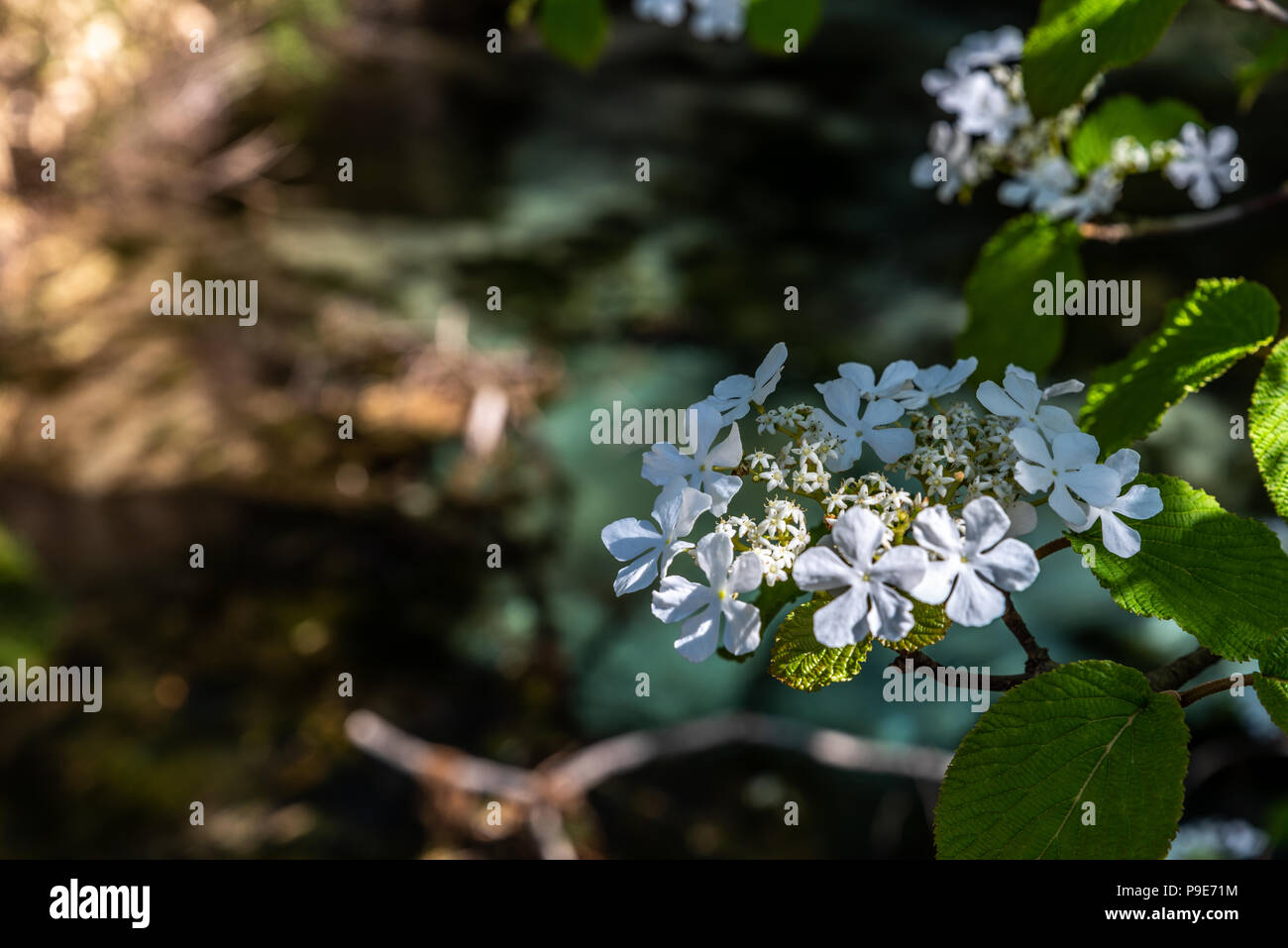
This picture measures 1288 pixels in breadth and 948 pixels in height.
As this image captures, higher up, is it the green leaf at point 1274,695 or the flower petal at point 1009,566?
the flower petal at point 1009,566

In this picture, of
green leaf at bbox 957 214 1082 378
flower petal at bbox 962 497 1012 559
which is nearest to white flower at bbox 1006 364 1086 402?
flower petal at bbox 962 497 1012 559

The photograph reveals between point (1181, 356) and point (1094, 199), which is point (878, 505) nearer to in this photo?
point (1181, 356)

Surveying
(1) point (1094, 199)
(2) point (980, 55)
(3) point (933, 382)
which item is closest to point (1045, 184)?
(1) point (1094, 199)

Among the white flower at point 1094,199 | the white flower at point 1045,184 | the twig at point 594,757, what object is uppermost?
the white flower at point 1045,184

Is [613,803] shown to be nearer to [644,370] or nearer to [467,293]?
[644,370]

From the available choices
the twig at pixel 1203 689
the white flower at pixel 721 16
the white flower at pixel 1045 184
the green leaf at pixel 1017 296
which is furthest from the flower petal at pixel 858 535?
the white flower at pixel 721 16

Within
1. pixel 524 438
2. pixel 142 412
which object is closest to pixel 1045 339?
pixel 524 438

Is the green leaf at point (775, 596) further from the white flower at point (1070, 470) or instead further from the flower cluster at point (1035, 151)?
the flower cluster at point (1035, 151)

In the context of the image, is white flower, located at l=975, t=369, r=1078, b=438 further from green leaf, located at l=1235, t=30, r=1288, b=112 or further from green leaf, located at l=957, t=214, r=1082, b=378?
green leaf, located at l=1235, t=30, r=1288, b=112
